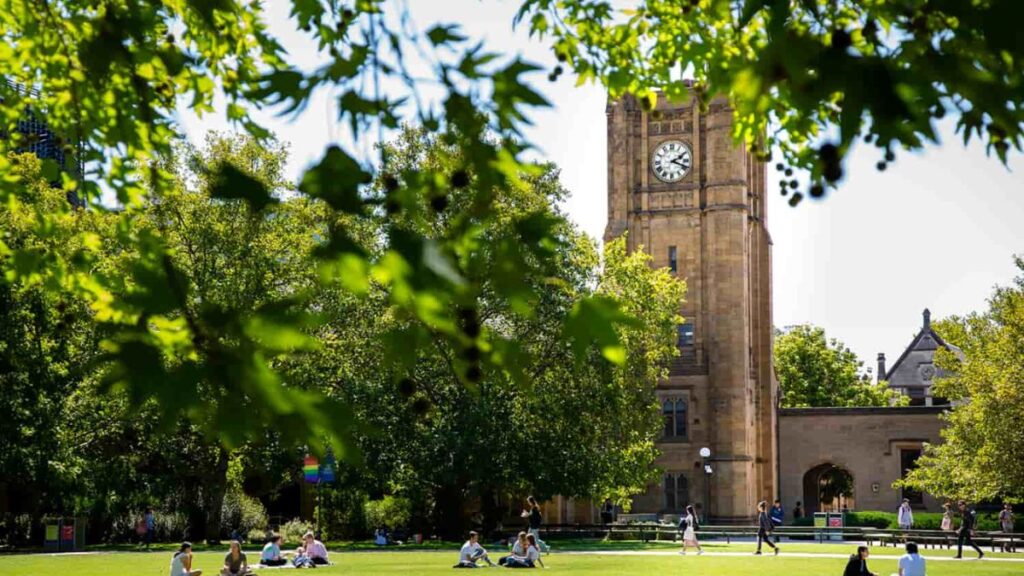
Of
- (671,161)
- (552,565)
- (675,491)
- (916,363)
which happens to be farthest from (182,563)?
(916,363)

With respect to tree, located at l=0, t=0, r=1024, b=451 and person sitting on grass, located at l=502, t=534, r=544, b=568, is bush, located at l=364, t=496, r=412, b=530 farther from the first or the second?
tree, located at l=0, t=0, r=1024, b=451

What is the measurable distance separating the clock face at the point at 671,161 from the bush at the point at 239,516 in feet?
95.6

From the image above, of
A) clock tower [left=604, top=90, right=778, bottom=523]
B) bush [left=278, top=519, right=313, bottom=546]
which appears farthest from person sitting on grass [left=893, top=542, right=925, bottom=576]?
clock tower [left=604, top=90, right=778, bottom=523]

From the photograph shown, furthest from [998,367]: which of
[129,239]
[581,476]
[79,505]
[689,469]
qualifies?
[129,239]

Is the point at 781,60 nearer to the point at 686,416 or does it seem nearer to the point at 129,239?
the point at 129,239

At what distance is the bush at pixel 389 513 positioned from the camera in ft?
153

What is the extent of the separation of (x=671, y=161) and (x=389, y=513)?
90.6ft

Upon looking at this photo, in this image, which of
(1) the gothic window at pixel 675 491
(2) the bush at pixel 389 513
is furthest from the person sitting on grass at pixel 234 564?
(1) the gothic window at pixel 675 491

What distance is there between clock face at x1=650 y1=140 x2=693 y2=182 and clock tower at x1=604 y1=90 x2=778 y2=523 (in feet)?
0.16

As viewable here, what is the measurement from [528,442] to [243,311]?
38.4 m

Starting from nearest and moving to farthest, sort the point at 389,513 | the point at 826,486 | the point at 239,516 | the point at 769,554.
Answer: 1. the point at 769,554
2. the point at 239,516
3. the point at 389,513
4. the point at 826,486

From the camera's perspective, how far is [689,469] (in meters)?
63.4

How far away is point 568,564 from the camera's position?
29.3 metres

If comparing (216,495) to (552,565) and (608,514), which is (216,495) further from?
(552,565)
